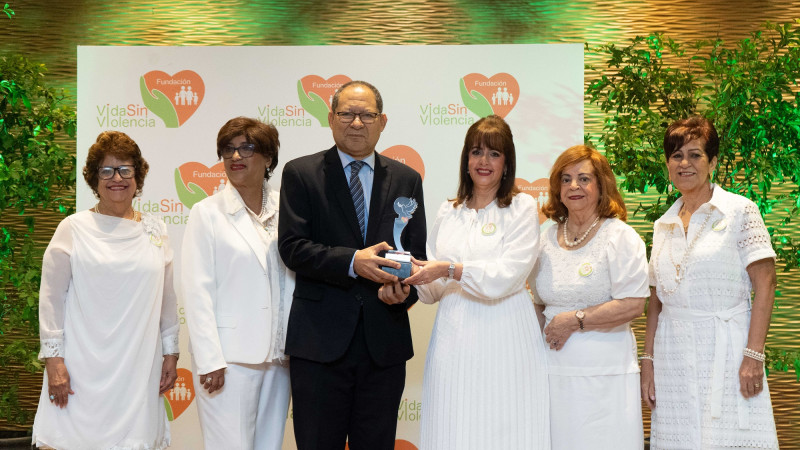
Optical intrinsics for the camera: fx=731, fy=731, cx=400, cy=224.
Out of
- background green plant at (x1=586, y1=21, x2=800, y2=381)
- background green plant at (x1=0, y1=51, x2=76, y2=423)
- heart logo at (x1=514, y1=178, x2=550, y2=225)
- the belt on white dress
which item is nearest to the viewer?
the belt on white dress

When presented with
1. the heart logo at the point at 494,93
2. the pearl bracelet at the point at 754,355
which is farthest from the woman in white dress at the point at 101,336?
the pearl bracelet at the point at 754,355

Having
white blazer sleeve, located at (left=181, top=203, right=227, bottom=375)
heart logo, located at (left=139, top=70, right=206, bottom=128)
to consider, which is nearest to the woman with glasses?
white blazer sleeve, located at (left=181, top=203, right=227, bottom=375)

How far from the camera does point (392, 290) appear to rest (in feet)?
8.90

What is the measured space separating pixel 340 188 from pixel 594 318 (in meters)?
1.09

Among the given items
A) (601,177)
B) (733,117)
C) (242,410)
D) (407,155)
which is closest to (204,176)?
(407,155)

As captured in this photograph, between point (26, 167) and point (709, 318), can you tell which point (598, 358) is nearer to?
point (709, 318)

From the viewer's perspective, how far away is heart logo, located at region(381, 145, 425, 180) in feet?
13.2

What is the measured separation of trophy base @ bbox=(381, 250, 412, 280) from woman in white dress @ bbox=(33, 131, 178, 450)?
105cm

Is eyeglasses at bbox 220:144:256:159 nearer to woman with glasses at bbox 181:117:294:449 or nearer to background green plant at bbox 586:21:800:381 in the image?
woman with glasses at bbox 181:117:294:449

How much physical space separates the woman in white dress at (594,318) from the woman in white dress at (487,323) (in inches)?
3.8

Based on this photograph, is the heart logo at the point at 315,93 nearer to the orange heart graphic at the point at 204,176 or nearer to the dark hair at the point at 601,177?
the orange heart graphic at the point at 204,176

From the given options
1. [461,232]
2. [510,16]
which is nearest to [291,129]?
[461,232]

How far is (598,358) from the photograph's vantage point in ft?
9.09

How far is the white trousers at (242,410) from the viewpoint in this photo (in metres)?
2.87
